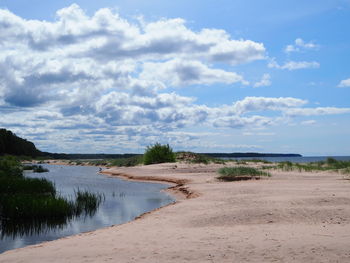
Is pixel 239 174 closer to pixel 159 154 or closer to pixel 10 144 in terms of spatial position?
pixel 159 154

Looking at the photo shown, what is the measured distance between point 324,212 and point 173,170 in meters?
31.3

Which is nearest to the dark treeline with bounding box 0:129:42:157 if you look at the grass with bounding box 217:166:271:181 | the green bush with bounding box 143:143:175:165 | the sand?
the green bush with bounding box 143:143:175:165

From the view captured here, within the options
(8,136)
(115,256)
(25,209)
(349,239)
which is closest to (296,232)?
(349,239)

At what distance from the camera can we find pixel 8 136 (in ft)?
355

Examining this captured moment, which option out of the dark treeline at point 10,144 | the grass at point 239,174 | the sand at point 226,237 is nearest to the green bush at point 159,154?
the grass at point 239,174

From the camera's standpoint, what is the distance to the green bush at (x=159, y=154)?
182 ft

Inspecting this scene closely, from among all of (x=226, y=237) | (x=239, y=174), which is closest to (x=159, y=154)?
(x=239, y=174)

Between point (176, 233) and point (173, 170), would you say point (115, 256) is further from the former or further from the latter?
point (173, 170)

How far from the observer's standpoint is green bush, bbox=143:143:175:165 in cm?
5562

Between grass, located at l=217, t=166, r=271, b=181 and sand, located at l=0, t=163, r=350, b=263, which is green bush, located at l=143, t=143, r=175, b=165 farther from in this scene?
sand, located at l=0, t=163, r=350, b=263

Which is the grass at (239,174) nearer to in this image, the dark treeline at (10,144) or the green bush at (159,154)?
the green bush at (159,154)

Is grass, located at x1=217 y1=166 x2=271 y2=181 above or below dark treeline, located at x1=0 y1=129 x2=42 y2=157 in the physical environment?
below

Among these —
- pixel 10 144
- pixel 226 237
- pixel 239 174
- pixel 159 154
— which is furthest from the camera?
pixel 10 144

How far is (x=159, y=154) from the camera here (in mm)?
55906
